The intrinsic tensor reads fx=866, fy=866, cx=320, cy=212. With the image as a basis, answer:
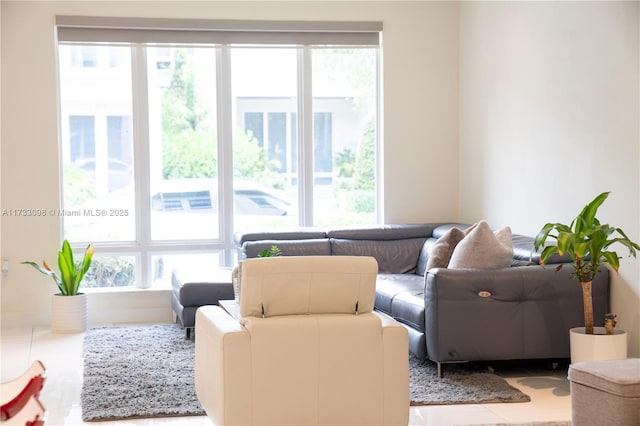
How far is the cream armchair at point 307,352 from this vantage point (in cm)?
357

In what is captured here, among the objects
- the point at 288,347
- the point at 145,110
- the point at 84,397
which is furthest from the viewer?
the point at 145,110

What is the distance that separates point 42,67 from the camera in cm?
706

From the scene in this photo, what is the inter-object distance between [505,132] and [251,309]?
3.66m

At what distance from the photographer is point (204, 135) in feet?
24.6

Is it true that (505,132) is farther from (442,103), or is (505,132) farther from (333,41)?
(333,41)

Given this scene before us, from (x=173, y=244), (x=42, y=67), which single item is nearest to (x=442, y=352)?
(x=173, y=244)

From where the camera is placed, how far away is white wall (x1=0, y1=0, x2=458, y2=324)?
7055 mm

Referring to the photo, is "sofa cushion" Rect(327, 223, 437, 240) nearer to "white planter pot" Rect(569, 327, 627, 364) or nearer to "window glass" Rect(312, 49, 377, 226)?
"window glass" Rect(312, 49, 377, 226)

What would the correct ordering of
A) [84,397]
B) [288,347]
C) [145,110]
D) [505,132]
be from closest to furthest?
[288,347], [84,397], [505,132], [145,110]

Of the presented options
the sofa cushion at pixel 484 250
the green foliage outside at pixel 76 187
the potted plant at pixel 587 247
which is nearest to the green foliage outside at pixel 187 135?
the green foliage outside at pixel 76 187

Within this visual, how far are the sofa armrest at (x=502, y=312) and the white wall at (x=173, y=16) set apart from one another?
273 cm

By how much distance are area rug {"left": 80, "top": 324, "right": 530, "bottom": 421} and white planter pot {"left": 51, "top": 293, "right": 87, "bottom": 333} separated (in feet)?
2.04

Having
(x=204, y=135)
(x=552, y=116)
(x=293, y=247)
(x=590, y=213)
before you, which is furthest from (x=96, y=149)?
(x=590, y=213)

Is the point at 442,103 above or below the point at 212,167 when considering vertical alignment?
above
